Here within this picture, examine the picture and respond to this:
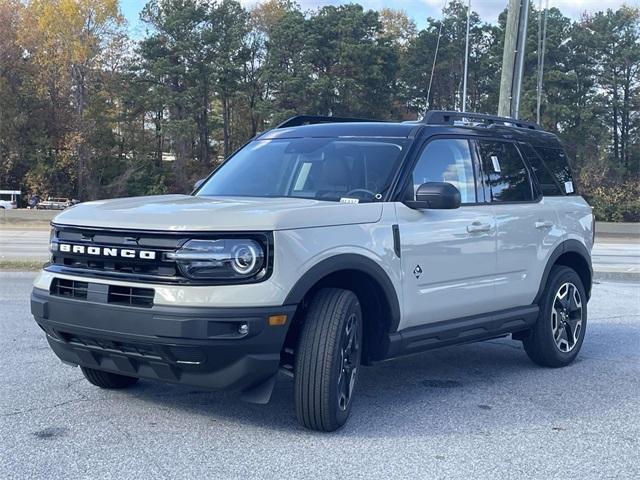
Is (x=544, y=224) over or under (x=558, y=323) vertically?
over

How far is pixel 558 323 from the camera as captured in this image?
6809 millimetres

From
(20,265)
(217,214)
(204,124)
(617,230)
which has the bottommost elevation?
(617,230)

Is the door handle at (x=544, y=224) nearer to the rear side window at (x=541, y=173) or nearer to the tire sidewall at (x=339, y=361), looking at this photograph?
the rear side window at (x=541, y=173)

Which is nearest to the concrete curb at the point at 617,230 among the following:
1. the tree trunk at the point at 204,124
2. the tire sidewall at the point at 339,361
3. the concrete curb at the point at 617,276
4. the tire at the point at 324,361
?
the concrete curb at the point at 617,276

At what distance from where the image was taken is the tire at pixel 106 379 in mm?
5488

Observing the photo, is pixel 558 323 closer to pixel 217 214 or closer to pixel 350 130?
pixel 350 130

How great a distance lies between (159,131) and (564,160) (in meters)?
53.8

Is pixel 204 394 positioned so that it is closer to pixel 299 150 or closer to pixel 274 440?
pixel 274 440

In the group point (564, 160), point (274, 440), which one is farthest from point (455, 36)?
point (274, 440)

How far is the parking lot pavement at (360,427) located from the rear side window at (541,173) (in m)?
1.55

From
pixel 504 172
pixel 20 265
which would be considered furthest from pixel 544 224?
pixel 20 265

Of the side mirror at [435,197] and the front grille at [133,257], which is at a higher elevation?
the side mirror at [435,197]

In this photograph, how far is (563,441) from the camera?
4.73 m

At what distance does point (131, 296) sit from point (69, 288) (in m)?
0.52
